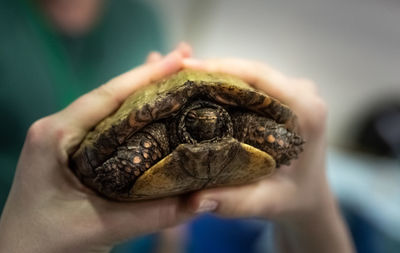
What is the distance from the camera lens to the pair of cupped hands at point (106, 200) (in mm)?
873

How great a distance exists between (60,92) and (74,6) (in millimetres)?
616

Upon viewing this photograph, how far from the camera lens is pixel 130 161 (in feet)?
2.79

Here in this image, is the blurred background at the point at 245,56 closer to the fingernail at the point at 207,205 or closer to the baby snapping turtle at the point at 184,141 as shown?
the baby snapping turtle at the point at 184,141

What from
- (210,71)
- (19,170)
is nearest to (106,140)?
(19,170)

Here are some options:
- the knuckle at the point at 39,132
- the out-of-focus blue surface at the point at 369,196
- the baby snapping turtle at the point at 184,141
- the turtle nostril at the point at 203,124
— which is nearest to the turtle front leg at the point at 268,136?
the baby snapping turtle at the point at 184,141

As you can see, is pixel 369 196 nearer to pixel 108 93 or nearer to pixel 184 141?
pixel 184 141

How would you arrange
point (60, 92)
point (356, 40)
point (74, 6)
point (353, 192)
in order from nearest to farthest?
1. point (60, 92)
2. point (74, 6)
3. point (353, 192)
4. point (356, 40)

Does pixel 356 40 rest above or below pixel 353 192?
above

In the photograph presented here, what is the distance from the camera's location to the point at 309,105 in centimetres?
109

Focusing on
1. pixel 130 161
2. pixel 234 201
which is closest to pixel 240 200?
pixel 234 201

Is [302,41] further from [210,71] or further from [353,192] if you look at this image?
[210,71]

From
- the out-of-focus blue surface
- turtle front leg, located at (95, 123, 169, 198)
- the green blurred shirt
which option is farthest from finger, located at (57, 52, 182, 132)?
the out-of-focus blue surface

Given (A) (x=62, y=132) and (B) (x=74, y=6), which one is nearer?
(A) (x=62, y=132)

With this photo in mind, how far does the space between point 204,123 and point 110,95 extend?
336 millimetres
